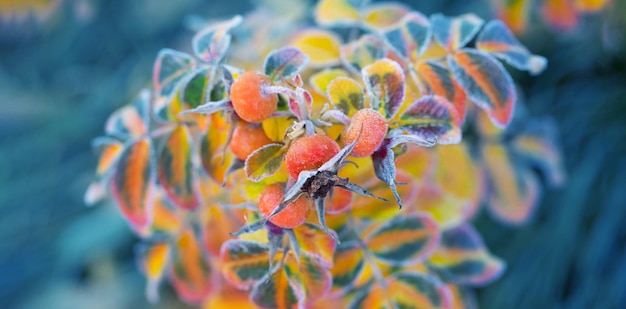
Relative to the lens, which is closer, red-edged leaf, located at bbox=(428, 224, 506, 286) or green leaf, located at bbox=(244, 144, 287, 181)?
green leaf, located at bbox=(244, 144, 287, 181)

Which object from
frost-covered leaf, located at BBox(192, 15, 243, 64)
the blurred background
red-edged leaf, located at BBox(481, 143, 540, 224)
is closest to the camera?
frost-covered leaf, located at BBox(192, 15, 243, 64)

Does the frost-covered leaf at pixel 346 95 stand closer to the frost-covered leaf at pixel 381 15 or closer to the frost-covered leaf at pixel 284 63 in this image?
the frost-covered leaf at pixel 284 63

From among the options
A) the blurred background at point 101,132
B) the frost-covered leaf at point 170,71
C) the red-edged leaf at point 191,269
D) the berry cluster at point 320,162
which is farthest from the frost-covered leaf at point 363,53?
the blurred background at point 101,132

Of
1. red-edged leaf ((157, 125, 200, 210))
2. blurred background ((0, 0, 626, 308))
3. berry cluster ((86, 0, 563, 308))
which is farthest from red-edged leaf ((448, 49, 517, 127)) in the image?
blurred background ((0, 0, 626, 308))

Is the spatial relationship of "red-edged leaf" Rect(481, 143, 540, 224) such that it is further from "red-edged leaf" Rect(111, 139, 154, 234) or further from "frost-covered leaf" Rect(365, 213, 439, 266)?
"red-edged leaf" Rect(111, 139, 154, 234)

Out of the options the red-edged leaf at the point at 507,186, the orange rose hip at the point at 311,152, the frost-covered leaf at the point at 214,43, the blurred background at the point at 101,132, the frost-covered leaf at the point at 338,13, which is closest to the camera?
the orange rose hip at the point at 311,152

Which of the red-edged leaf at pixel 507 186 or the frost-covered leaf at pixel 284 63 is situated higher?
the frost-covered leaf at pixel 284 63

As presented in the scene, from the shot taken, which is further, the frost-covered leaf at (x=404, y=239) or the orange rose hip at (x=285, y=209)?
the frost-covered leaf at (x=404, y=239)
